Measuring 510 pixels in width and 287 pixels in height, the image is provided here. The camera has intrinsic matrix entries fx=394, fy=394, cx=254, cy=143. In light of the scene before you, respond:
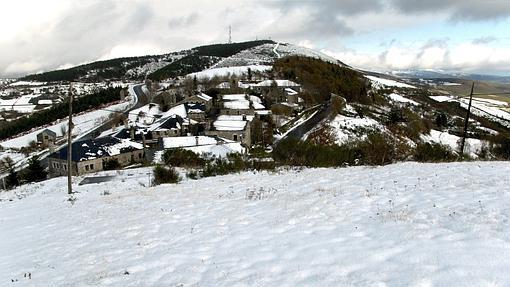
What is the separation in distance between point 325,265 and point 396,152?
758 inches

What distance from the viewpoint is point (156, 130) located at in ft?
233

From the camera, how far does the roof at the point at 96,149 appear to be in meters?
53.0

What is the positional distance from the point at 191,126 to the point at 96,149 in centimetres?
2207

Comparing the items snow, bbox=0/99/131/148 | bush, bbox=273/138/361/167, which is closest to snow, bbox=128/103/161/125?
snow, bbox=0/99/131/148

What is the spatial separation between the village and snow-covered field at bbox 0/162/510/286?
95.5ft

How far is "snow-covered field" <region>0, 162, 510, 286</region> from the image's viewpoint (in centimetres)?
645

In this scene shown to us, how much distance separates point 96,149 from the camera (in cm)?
5553

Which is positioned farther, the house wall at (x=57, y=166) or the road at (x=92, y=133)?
the road at (x=92, y=133)

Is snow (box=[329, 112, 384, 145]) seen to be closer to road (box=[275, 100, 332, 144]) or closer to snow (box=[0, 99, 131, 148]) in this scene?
road (box=[275, 100, 332, 144])

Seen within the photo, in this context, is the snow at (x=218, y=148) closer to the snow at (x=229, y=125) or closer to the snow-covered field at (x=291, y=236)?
the snow at (x=229, y=125)

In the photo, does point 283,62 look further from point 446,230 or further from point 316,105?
point 446,230

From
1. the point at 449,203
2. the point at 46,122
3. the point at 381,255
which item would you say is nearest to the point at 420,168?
the point at 449,203

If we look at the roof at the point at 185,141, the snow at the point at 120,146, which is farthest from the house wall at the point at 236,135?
the snow at the point at 120,146

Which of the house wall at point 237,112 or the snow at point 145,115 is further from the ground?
the house wall at point 237,112
